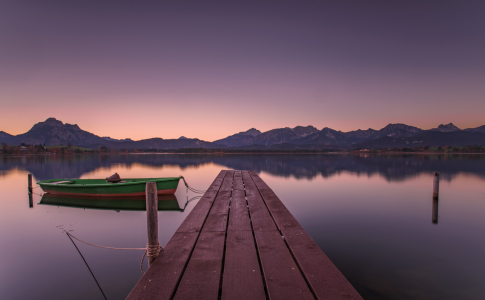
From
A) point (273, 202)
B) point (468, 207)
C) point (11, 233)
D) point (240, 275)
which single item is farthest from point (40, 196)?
point (468, 207)

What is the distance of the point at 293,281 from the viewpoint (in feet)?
13.9

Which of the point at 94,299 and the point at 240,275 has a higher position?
the point at 240,275

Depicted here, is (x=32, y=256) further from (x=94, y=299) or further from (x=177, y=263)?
(x=177, y=263)

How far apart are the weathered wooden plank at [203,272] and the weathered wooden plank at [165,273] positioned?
15cm

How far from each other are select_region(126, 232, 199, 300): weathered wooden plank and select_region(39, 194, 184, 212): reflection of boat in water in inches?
420

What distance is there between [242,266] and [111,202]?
1717 cm

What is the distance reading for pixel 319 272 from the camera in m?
4.50

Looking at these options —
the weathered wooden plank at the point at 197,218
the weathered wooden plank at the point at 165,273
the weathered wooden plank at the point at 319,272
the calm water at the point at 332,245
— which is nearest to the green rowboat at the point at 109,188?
the calm water at the point at 332,245

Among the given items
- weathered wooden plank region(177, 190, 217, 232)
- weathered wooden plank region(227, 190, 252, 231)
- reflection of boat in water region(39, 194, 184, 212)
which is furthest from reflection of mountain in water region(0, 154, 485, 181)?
weathered wooden plank region(177, 190, 217, 232)

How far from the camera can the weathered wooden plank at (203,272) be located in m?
3.89

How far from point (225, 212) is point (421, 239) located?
9.31m

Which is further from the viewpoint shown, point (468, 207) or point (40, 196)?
point (40, 196)

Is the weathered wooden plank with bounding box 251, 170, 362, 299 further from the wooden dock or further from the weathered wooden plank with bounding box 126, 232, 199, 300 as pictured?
the weathered wooden plank with bounding box 126, 232, 199, 300

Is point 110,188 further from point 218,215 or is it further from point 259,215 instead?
point 259,215
